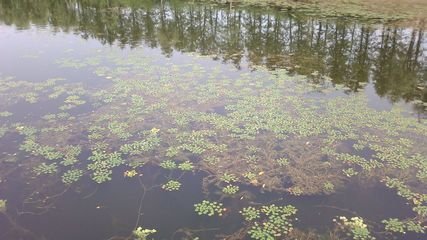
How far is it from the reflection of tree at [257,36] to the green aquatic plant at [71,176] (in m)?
6.79

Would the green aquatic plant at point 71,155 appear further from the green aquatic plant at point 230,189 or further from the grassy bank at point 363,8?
the grassy bank at point 363,8

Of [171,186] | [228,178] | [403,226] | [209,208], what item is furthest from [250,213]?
[403,226]

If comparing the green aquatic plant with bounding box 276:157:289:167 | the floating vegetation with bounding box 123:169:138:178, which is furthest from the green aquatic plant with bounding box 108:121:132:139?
the green aquatic plant with bounding box 276:157:289:167

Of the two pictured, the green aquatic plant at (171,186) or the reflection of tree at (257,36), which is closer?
the green aquatic plant at (171,186)

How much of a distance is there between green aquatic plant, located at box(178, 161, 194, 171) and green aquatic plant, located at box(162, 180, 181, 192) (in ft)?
1.33

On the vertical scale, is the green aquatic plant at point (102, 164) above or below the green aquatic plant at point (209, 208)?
above

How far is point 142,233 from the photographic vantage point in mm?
5414

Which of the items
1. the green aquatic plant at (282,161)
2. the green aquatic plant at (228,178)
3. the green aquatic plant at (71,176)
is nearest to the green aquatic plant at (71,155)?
the green aquatic plant at (71,176)

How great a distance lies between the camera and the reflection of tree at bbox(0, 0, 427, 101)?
11.8 meters

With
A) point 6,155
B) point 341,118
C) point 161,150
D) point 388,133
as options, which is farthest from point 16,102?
point 388,133

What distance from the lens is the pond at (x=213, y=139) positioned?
573 centimetres

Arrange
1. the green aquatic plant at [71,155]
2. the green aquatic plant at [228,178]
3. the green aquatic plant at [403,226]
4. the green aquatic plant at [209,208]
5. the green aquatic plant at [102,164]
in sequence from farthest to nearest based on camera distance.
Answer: the green aquatic plant at [71,155] → the green aquatic plant at [102,164] → the green aquatic plant at [228,178] → the green aquatic plant at [209,208] → the green aquatic plant at [403,226]

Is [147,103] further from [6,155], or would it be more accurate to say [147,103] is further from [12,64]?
[12,64]

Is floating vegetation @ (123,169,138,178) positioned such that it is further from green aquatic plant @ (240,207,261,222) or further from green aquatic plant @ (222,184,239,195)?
green aquatic plant @ (240,207,261,222)
